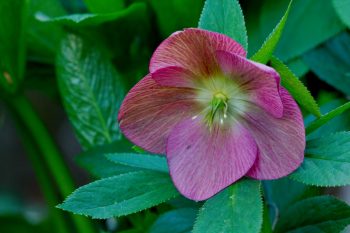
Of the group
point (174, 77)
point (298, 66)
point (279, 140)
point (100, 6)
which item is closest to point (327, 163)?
point (279, 140)

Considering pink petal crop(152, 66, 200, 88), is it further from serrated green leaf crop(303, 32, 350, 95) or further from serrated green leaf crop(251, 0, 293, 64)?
serrated green leaf crop(303, 32, 350, 95)

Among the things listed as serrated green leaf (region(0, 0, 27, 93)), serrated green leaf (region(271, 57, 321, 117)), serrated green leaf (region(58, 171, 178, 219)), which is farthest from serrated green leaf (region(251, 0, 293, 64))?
serrated green leaf (region(0, 0, 27, 93))

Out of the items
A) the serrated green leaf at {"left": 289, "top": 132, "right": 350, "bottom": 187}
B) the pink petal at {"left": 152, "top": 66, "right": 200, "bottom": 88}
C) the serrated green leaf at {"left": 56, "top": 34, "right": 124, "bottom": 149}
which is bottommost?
the serrated green leaf at {"left": 56, "top": 34, "right": 124, "bottom": 149}

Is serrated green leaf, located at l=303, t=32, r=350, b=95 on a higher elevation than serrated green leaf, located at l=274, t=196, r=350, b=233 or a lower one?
higher

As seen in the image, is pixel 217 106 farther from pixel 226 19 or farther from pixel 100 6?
pixel 100 6

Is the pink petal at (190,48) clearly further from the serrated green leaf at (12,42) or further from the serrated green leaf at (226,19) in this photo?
the serrated green leaf at (12,42)

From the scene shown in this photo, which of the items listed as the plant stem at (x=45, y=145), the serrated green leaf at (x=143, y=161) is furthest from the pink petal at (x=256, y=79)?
the plant stem at (x=45, y=145)

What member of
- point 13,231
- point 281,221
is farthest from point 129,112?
point 13,231
